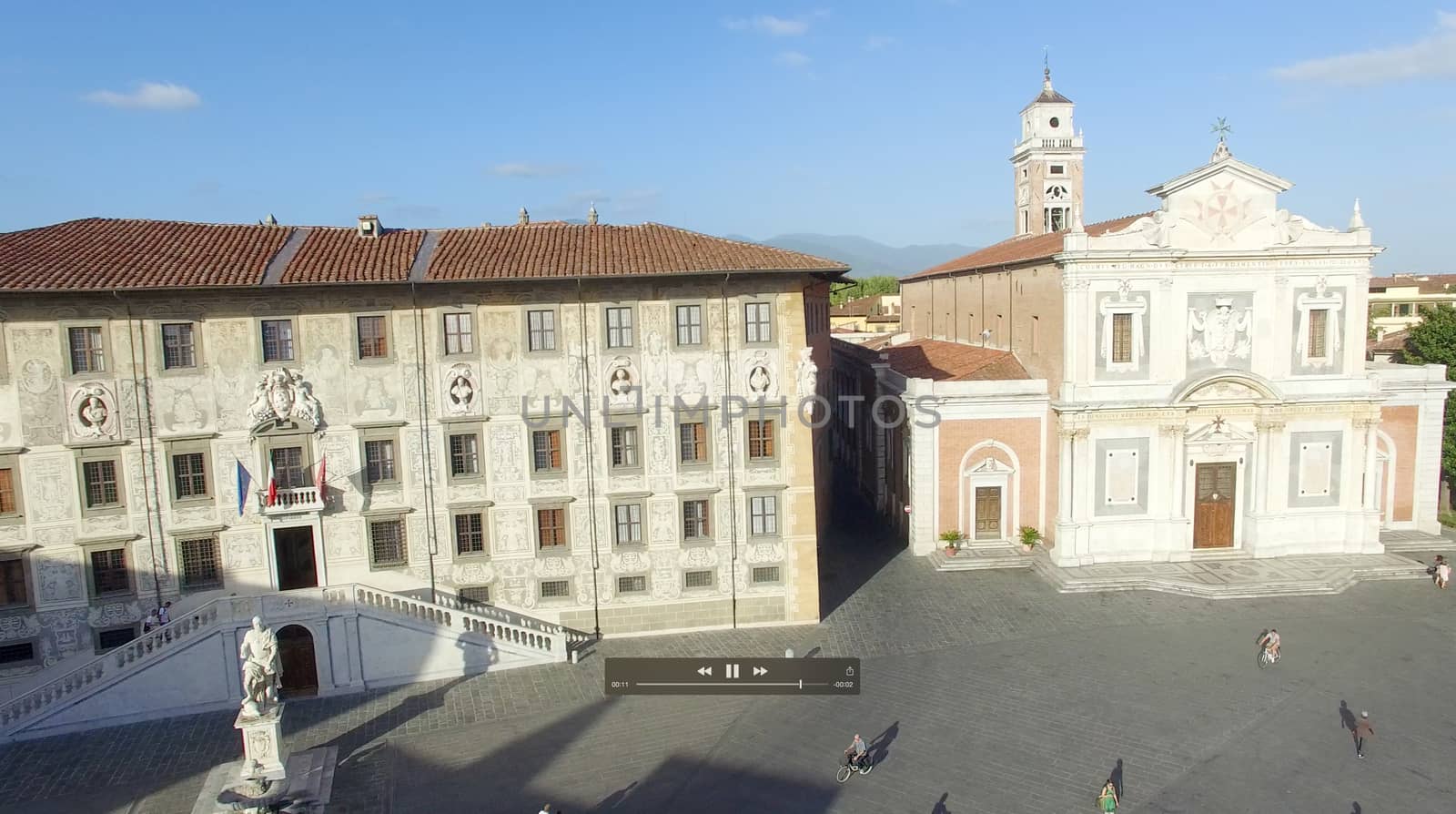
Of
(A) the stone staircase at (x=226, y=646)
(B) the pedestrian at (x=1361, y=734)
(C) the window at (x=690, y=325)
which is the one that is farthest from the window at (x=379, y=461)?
(B) the pedestrian at (x=1361, y=734)

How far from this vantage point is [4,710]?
23.0 meters

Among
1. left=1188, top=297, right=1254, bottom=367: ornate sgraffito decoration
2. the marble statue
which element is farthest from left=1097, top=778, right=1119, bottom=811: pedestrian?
left=1188, top=297, right=1254, bottom=367: ornate sgraffito decoration

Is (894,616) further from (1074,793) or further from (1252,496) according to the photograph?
(1252,496)

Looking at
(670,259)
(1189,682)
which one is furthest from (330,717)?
(1189,682)

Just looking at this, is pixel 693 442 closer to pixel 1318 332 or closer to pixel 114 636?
→ pixel 114 636

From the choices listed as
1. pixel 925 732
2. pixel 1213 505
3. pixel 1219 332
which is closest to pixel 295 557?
pixel 925 732

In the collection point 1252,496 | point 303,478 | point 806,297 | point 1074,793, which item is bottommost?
point 1074,793

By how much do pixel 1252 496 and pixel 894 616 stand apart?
15.6 m

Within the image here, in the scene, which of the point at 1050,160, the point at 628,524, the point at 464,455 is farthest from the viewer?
the point at 1050,160

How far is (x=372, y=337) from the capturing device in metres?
26.1

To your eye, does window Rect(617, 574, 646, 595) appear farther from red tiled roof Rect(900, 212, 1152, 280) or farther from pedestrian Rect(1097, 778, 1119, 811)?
red tiled roof Rect(900, 212, 1152, 280)

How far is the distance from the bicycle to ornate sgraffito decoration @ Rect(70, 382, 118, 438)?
68.9ft

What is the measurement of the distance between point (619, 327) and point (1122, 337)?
62.3 feet

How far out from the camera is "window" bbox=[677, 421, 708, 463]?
90.5 ft
